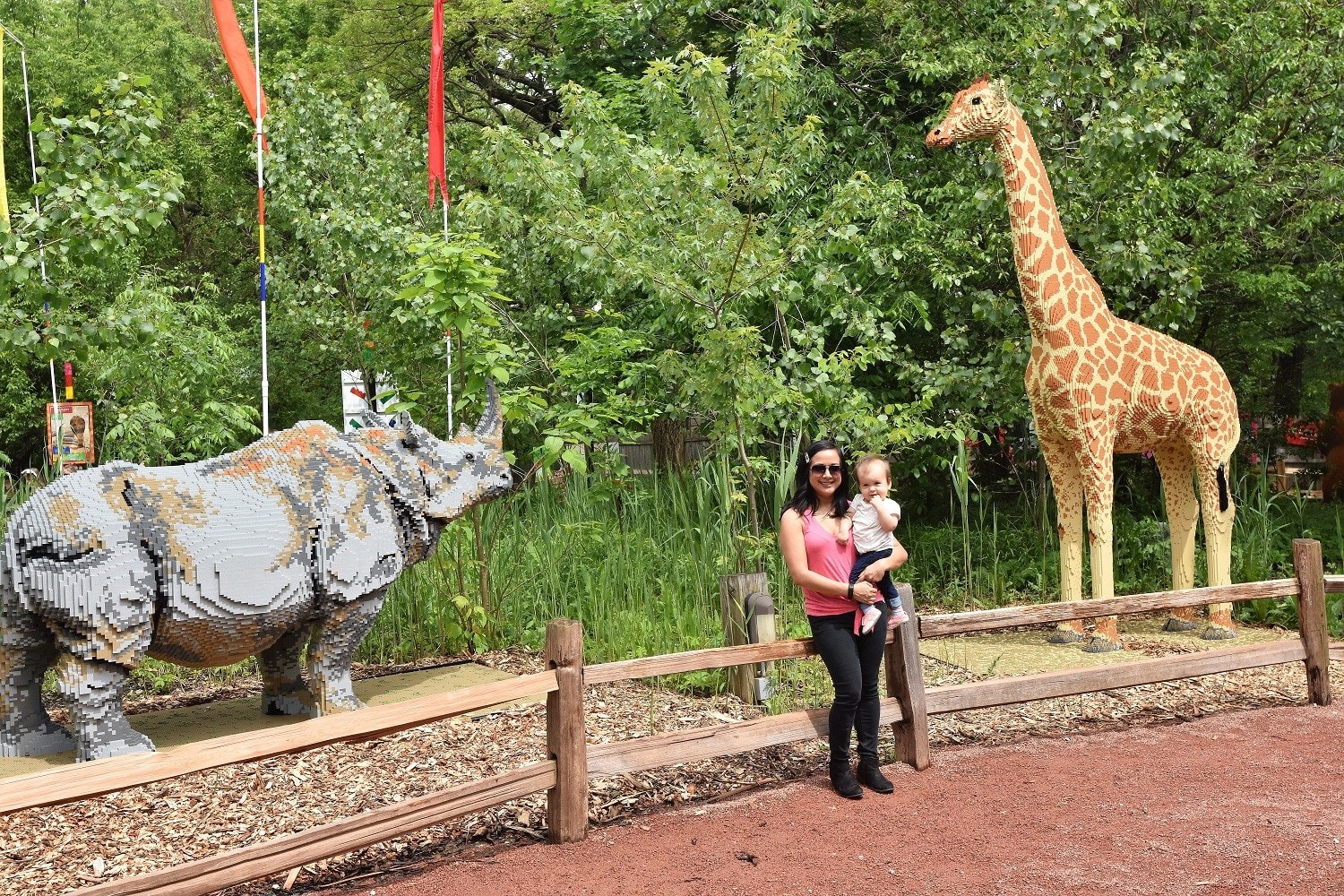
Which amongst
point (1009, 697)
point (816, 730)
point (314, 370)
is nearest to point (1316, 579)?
point (1009, 697)

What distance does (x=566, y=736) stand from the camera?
4008 millimetres

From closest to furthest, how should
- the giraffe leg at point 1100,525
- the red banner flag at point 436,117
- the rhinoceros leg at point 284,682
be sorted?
the rhinoceros leg at point 284,682
the giraffe leg at point 1100,525
the red banner flag at point 436,117

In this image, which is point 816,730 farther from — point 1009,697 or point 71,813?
point 71,813

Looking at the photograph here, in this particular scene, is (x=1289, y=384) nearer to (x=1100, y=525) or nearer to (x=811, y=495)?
(x=1100, y=525)

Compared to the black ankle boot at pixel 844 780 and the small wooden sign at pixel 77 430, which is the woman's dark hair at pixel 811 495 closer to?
the black ankle boot at pixel 844 780

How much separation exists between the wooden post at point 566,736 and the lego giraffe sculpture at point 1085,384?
391cm

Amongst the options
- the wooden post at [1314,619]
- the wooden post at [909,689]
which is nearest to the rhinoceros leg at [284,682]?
the wooden post at [909,689]

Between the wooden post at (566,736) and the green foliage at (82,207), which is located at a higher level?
the green foliage at (82,207)

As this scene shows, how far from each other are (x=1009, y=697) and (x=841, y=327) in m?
5.58

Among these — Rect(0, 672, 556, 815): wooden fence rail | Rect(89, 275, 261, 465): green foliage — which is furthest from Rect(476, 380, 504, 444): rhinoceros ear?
Rect(89, 275, 261, 465): green foliage

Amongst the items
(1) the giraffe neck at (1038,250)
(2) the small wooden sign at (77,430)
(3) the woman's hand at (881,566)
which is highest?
(1) the giraffe neck at (1038,250)

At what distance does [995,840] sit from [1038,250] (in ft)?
13.2

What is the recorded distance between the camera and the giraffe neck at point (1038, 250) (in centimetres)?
693

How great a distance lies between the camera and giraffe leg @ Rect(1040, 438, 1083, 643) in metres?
7.07
